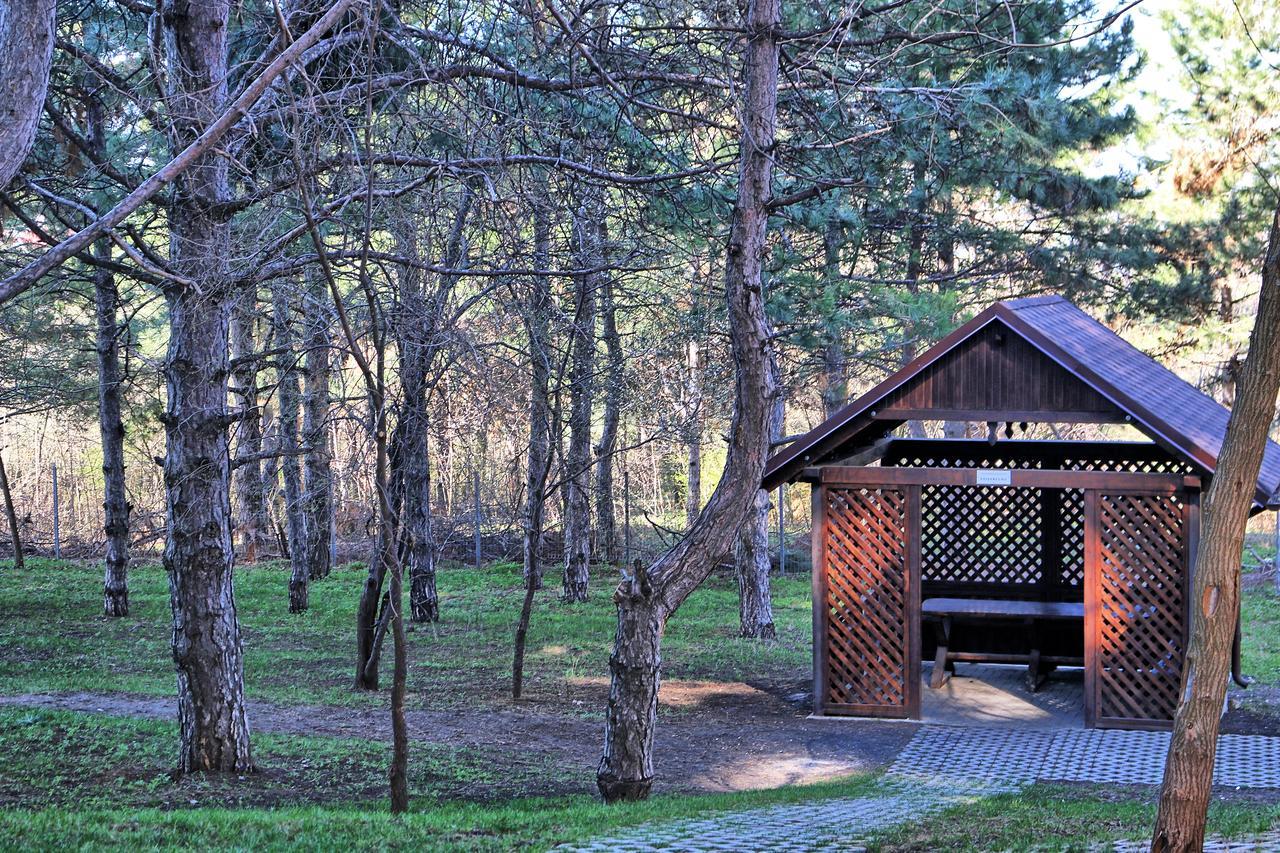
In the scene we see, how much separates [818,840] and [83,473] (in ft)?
85.8

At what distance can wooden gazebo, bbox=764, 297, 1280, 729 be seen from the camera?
36.9ft

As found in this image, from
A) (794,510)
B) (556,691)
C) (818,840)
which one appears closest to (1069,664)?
(556,691)

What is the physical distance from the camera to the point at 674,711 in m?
12.2

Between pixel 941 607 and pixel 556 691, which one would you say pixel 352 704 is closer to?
pixel 556 691

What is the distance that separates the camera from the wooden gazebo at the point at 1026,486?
11250 millimetres

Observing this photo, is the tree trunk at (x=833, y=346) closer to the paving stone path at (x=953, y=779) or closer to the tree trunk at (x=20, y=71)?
the paving stone path at (x=953, y=779)

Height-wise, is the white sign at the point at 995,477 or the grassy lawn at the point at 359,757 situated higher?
the white sign at the point at 995,477

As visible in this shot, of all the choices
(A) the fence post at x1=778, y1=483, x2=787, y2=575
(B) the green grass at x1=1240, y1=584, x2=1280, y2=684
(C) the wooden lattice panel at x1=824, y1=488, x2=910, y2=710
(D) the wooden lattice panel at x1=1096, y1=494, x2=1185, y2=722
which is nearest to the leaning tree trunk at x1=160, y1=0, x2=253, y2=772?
(C) the wooden lattice panel at x1=824, y1=488, x2=910, y2=710

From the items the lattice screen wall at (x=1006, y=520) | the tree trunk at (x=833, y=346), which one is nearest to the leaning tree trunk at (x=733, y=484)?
the tree trunk at (x=833, y=346)

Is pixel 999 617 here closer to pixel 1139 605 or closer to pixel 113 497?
pixel 1139 605

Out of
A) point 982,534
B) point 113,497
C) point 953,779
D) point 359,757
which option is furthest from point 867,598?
point 113,497

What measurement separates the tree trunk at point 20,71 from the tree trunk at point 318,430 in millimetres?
2458

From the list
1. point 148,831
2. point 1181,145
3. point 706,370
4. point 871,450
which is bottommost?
point 148,831

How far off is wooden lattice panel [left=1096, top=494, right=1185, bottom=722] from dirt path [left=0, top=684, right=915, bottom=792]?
6.44 ft
